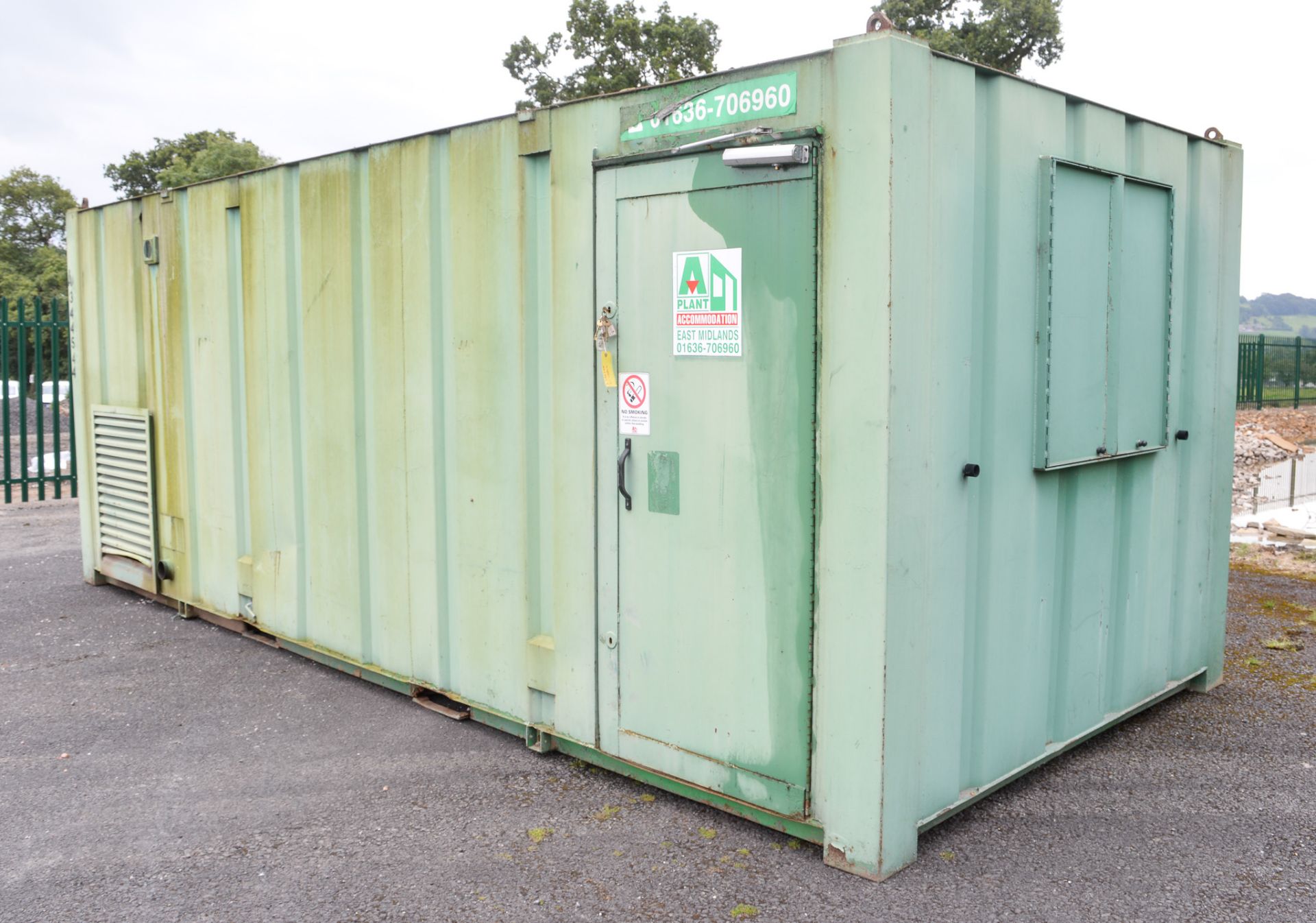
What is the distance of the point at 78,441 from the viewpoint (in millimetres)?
7898

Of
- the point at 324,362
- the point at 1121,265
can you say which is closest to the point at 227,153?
the point at 324,362

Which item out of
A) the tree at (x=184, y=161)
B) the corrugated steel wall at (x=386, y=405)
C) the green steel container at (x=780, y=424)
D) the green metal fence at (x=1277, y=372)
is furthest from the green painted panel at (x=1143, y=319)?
the tree at (x=184, y=161)

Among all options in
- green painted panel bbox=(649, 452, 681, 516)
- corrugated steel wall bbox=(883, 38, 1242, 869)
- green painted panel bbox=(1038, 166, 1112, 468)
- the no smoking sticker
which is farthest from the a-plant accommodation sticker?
green painted panel bbox=(1038, 166, 1112, 468)

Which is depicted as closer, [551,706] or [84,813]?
[84,813]

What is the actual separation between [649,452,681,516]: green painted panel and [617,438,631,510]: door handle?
0.09m

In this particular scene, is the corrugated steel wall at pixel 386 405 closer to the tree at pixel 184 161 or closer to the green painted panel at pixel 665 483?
the green painted panel at pixel 665 483

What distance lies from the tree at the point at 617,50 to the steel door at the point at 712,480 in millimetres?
24943

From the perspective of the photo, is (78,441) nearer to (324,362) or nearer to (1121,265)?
(324,362)

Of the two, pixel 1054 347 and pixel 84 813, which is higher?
pixel 1054 347

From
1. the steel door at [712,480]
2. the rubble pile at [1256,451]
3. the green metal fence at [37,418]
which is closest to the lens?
the steel door at [712,480]

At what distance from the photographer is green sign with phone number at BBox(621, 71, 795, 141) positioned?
140 inches

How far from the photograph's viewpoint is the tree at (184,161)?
105ft

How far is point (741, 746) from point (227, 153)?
33.3 metres

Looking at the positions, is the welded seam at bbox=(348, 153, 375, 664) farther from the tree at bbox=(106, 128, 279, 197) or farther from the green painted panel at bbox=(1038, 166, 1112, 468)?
the tree at bbox=(106, 128, 279, 197)
